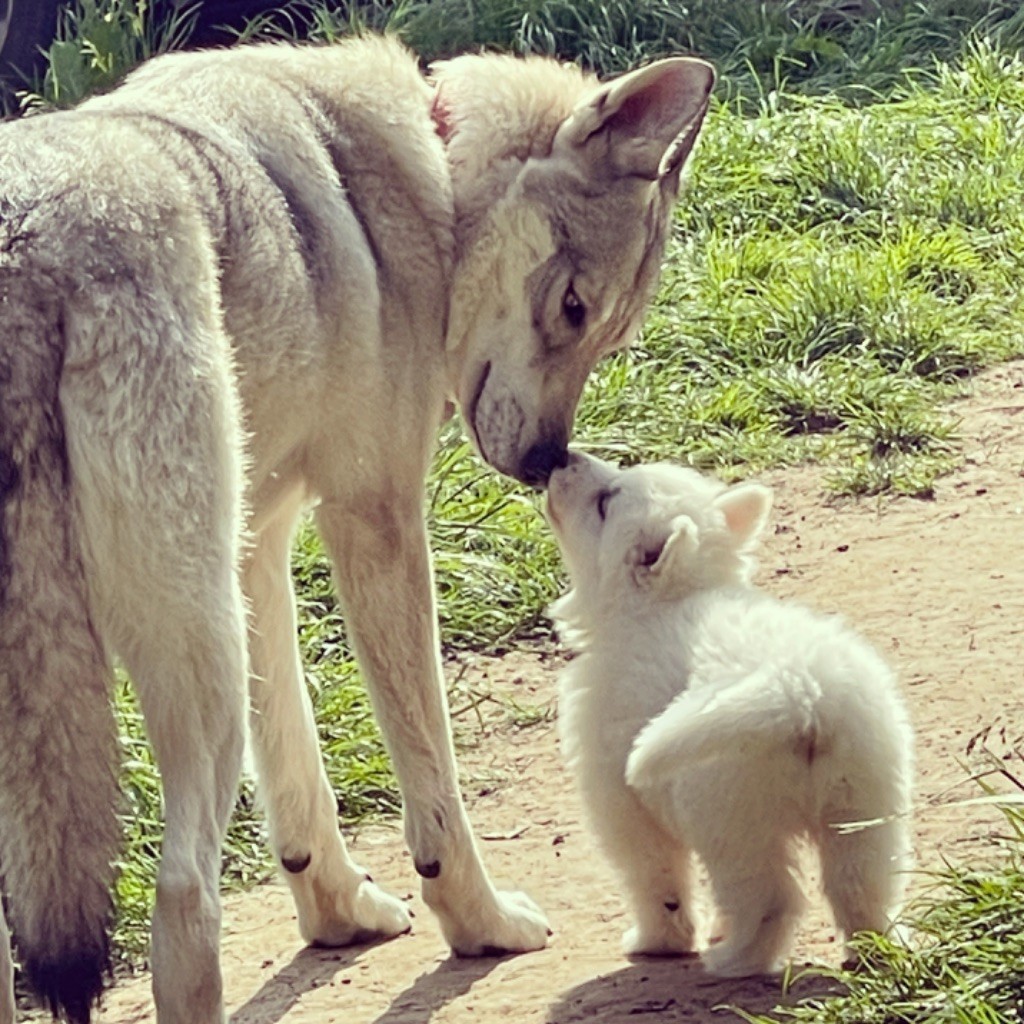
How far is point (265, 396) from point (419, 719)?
871 millimetres

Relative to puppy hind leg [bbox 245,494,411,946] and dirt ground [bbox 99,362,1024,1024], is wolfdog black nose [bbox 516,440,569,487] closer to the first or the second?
puppy hind leg [bbox 245,494,411,946]

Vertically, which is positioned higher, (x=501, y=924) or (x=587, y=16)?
(x=587, y=16)

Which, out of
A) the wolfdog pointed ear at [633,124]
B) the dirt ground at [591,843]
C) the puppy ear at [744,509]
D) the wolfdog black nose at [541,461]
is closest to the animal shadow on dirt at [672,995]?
the dirt ground at [591,843]

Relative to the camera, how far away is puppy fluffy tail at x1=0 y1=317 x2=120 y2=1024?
11.9 ft

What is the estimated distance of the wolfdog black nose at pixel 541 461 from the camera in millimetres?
5090

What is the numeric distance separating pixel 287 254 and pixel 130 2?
658 centimetres

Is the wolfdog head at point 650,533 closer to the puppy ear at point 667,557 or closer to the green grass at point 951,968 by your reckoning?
the puppy ear at point 667,557

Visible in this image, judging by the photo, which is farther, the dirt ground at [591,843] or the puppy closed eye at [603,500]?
the puppy closed eye at [603,500]

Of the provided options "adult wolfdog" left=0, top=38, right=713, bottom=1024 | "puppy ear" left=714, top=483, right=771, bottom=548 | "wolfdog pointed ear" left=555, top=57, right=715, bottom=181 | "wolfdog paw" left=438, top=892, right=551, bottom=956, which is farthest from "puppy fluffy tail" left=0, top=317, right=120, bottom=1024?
"wolfdog pointed ear" left=555, top=57, right=715, bottom=181

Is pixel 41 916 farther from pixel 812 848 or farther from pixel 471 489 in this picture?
pixel 471 489

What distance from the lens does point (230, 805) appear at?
394 cm

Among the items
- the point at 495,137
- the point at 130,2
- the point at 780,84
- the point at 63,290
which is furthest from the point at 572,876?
the point at 130,2

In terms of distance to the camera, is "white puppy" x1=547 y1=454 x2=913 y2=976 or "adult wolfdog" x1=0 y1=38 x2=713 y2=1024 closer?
"adult wolfdog" x1=0 y1=38 x2=713 y2=1024

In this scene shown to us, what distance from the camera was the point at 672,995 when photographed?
4.14 meters
